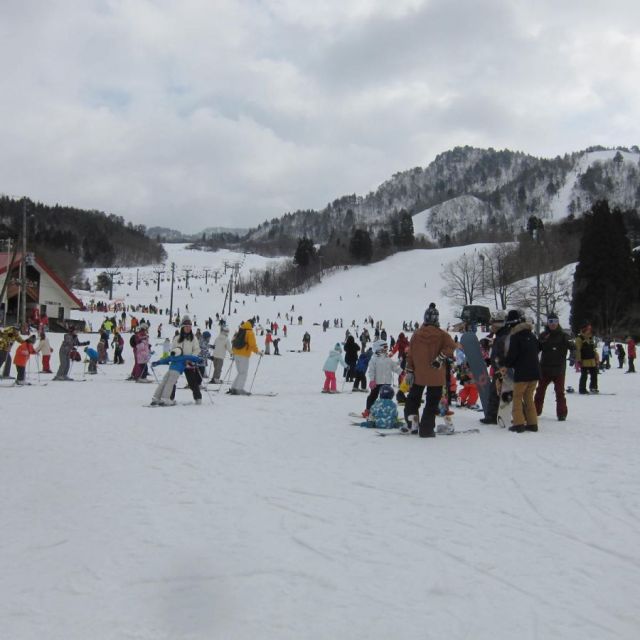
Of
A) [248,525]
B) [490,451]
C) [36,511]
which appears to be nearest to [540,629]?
[248,525]

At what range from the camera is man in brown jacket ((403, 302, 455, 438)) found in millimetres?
7535

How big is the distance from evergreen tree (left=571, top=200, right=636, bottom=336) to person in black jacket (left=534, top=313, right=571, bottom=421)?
41097 millimetres

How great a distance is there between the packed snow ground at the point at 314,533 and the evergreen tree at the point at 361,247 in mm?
101796

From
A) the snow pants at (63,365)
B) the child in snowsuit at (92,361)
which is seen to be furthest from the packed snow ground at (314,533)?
the child in snowsuit at (92,361)

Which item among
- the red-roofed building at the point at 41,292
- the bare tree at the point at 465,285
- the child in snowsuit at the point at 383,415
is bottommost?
the child in snowsuit at the point at 383,415

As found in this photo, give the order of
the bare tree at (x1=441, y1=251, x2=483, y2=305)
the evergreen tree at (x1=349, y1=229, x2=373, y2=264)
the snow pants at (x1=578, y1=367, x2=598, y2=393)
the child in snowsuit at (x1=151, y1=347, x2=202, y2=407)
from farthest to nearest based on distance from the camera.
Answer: the evergreen tree at (x1=349, y1=229, x2=373, y2=264)
the bare tree at (x1=441, y1=251, x2=483, y2=305)
the snow pants at (x1=578, y1=367, x2=598, y2=393)
the child in snowsuit at (x1=151, y1=347, x2=202, y2=407)

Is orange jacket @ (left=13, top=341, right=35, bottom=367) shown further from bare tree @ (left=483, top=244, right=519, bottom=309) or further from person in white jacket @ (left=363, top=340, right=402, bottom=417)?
bare tree @ (left=483, top=244, right=519, bottom=309)

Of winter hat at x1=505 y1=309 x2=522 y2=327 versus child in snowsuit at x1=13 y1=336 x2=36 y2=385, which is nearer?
winter hat at x1=505 y1=309 x2=522 y2=327

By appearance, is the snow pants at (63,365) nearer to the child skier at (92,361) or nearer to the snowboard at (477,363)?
the child skier at (92,361)

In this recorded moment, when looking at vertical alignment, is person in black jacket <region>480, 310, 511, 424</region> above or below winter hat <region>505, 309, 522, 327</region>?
below

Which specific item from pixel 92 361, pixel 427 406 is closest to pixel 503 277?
pixel 92 361

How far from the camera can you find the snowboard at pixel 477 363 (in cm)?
901

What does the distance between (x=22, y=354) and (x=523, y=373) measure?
11598 millimetres

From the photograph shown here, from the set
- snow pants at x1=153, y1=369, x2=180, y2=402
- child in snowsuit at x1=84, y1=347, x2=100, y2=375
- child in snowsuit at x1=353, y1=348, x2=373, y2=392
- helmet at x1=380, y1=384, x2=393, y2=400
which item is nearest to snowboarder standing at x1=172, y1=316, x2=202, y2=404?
snow pants at x1=153, y1=369, x2=180, y2=402
